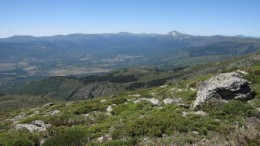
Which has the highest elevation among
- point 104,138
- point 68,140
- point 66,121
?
point 68,140

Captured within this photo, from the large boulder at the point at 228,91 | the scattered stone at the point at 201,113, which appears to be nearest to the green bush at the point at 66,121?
the scattered stone at the point at 201,113

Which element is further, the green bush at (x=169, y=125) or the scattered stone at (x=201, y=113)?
the scattered stone at (x=201, y=113)

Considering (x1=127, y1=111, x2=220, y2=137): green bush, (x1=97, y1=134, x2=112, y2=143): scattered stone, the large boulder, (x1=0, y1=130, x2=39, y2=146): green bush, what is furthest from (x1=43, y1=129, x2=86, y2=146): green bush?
the large boulder

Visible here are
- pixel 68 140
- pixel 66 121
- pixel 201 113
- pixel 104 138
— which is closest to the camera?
pixel 68 140

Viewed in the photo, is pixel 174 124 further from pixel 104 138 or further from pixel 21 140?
pixel 21 140

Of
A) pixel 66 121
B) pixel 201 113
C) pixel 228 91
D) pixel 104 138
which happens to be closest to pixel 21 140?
pixel 104 138

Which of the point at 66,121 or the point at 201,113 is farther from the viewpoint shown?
the point at 66,121

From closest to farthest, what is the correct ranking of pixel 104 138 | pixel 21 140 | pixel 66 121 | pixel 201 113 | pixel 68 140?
pixel 68 140 → pixel 104 138 → pixel 21 140 → pixel 201 113 → pixel 66 121

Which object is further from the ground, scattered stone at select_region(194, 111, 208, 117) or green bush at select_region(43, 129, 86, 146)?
scattered stone at select_region(194, 111, 208, 117)

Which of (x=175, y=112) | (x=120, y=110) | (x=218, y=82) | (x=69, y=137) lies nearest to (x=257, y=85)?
(x=218, y=82)

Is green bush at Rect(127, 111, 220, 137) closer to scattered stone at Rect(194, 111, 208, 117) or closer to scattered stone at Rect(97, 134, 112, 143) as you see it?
scattered stone at Rect(194, 111, 208, 117)

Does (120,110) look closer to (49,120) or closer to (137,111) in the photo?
(137,111)

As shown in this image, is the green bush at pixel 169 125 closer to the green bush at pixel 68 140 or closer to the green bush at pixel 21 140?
the green bush at pixel 68 140

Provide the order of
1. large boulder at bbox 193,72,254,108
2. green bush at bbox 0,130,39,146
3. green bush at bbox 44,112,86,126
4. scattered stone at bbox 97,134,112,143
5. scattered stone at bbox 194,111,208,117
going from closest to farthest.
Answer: scattered stone at bbox 97,134,112,143
green bush at bbox 0,130,39,146
scattered stone at bbox 194,111,208,117
large boulder at bbox 193,72,254,108
green bush at bbox 44,112,86,126
